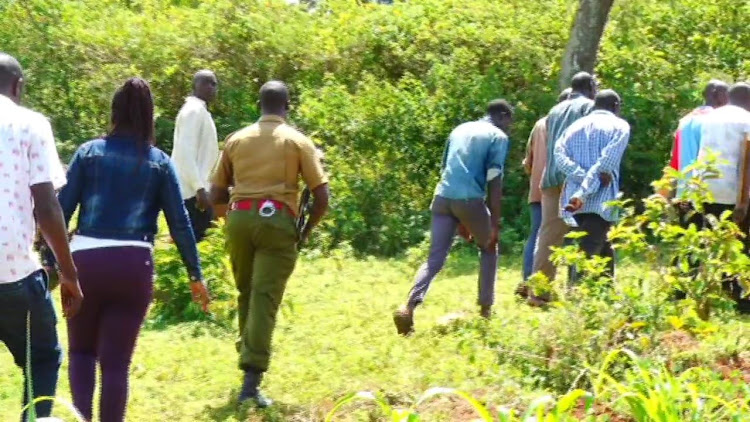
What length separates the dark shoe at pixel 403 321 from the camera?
8625 millimetres

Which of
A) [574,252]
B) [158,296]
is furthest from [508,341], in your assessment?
[158,296]

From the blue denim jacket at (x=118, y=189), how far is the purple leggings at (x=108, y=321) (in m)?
0.11

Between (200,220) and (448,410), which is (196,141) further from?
(448,410)

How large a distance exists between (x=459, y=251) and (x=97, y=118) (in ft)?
17.7

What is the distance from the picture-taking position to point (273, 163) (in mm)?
6844

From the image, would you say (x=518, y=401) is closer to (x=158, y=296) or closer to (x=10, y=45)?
(x=158, y=296)

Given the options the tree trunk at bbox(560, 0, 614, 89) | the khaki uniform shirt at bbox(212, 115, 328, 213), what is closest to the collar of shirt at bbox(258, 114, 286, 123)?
the khaki uniform shirt at bbox(212, 115, 328, 213)

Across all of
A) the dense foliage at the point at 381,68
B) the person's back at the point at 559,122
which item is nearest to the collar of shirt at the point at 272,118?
the person's back at the point at 559,122

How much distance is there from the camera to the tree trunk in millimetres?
13797

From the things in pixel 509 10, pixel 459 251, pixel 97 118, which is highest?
pixel 509 10

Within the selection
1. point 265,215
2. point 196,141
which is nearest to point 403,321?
point 265,215

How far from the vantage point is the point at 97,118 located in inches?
620

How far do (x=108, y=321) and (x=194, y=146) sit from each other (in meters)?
3.88

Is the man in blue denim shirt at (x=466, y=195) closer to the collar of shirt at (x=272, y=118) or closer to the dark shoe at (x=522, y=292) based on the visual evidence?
the dark shoe at (x=522, y=292)
